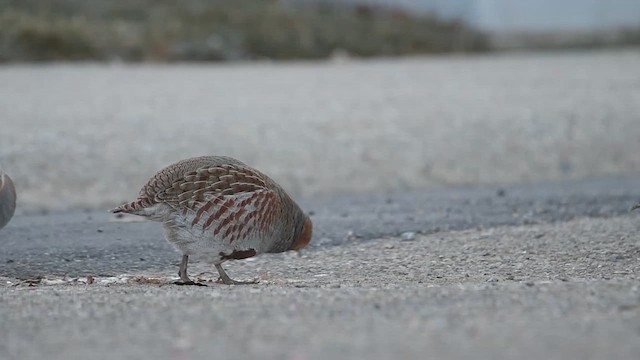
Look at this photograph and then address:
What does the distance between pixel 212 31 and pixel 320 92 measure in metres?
8.00

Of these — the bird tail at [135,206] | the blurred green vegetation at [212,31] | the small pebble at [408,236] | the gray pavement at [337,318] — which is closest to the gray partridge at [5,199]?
the gray pavement at [337,318]

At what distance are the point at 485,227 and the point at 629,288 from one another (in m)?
3.97

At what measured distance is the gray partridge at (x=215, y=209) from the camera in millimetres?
6887

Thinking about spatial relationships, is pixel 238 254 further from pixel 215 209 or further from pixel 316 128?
pixel 316 128

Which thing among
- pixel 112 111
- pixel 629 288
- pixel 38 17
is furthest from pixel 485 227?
pixel 38 17

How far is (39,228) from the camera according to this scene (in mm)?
9672

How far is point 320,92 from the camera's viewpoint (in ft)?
59.5

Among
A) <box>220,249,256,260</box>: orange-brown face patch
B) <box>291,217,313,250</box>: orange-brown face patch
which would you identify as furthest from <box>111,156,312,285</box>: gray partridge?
<box>291,217,313,250</box>: orange-brown face patch

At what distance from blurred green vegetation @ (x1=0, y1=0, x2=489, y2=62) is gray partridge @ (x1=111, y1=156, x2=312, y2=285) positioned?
51.6 ft

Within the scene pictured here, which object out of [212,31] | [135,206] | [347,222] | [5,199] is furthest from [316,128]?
[212,31]

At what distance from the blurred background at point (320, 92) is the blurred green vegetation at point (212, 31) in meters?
0.05

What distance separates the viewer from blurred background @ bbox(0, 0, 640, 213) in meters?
12.9

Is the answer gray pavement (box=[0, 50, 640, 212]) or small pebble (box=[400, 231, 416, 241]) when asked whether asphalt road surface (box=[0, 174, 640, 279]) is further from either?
gray pavement (box=[0, 50, 640, 212])

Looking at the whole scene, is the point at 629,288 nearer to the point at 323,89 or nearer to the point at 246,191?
the point at 246,191
